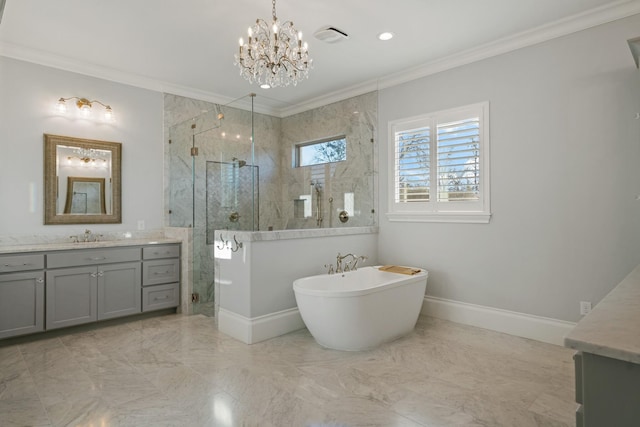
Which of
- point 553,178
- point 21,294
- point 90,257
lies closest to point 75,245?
point 90,257

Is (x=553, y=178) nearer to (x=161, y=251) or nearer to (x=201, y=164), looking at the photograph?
(x=201, y=164)

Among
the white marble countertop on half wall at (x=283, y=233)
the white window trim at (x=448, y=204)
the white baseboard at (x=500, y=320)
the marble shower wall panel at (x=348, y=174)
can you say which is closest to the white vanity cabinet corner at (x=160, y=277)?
the white marble countertop on half wall at (x=283, y=233)

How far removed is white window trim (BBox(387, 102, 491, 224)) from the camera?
3635 millimetres

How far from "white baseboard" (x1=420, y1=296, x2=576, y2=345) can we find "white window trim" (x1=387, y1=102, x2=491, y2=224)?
893 mm

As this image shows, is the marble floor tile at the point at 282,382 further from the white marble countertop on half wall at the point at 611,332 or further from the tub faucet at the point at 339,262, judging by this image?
the white marble countertop on half wall at the point at 611,332

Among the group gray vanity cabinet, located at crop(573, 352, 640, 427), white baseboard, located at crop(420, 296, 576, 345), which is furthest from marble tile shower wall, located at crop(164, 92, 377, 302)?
gray vanity cabinet, located at crop(573, 352, 640, 427)

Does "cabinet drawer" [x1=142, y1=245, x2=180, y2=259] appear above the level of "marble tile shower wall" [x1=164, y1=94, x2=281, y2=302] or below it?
below

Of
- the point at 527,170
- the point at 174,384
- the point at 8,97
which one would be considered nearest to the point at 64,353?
the point at 174,384

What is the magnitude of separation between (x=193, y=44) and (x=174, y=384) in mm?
3012

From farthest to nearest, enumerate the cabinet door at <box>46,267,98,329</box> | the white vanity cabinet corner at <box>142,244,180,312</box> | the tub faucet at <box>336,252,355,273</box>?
the white vanity cabinet corner at <box>142,244,180,312</box>
the tub faucet at <box>336,252,355,273</box>
the cabinet door at <box>46,267,98,329</box>

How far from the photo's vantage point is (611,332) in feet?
3.15

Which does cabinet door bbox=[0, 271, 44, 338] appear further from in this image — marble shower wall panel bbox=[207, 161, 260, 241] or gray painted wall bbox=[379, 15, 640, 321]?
gray painted wall bbox=[379, 15, 640, 321]

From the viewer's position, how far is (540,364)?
9.16 ft

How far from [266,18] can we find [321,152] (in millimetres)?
2198
